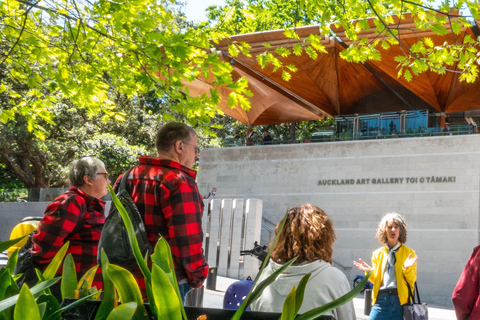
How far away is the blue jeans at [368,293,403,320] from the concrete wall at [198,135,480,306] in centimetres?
1456

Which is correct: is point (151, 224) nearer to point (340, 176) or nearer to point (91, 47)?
point (91, 47)

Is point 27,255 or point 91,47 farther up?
point 91,47

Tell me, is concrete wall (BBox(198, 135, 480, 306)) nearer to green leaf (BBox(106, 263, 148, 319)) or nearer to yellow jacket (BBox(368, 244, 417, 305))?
yellow jacket (BBox(368, 244, 417, 305))

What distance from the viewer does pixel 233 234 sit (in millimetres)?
15086

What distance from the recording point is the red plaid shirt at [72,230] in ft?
12.0

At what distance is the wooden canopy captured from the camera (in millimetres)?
22672

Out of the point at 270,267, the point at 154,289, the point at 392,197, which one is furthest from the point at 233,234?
the point at 154,289

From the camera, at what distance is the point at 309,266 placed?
2537 millimetres

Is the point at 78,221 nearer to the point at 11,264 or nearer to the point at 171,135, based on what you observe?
the point at 171,135

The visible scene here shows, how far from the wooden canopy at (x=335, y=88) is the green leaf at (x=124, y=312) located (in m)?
19.3

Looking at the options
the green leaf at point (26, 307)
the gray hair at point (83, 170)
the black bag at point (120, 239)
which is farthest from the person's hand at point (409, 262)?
the green leaf at point (26, 307)

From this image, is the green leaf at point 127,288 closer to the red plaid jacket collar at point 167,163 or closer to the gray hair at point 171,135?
the red plaid jacket collar at point 167,163

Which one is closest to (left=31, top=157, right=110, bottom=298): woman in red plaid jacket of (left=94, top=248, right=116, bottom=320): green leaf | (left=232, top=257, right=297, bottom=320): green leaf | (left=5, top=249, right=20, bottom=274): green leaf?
(left=5, top=249, right=20, bottom=274): green leaf

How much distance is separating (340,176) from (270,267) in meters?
19.6
